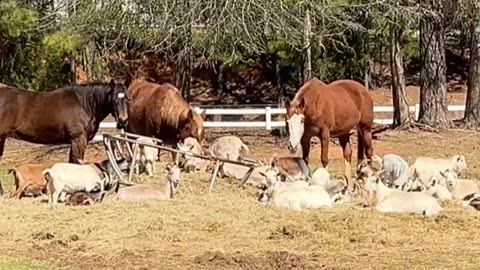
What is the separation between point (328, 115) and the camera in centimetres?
1454

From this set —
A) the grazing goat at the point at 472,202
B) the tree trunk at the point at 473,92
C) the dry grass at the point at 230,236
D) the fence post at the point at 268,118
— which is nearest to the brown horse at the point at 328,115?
the dry grass at the point at 230,236

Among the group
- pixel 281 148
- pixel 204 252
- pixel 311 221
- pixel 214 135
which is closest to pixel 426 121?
pixel 281 148

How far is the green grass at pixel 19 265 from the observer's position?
8648 millimetres

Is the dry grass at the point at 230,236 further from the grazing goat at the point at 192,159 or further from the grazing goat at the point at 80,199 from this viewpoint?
the grazing goat at the point at 192,159

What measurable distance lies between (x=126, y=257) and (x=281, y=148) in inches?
537

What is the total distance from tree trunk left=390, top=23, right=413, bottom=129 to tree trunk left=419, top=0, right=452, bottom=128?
51 centimetres

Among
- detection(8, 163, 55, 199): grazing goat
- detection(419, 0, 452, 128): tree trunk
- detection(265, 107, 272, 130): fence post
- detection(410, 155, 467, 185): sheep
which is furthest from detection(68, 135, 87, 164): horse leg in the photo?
detection(419, 0, 452, 128): tree trunk

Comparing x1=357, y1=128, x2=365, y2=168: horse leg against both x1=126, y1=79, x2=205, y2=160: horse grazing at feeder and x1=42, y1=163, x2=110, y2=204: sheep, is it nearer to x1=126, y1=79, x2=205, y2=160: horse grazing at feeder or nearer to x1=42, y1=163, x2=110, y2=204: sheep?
x1=126, y1=79, x2=205, y2=160: horse grazing at feeder

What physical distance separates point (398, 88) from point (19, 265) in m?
16.6

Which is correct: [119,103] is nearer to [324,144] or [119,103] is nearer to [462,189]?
[324,144]

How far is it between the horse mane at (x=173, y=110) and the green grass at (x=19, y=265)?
309 inches

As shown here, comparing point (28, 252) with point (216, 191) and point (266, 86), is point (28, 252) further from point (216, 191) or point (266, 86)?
point (266, 86)

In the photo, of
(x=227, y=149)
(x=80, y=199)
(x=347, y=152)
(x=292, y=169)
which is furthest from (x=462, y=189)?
(x=80, y=199)

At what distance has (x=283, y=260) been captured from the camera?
883cm
